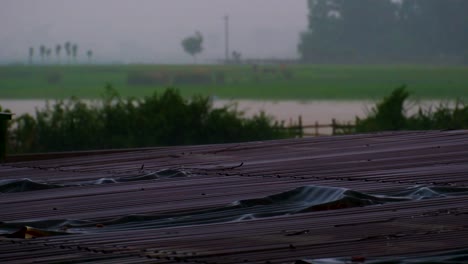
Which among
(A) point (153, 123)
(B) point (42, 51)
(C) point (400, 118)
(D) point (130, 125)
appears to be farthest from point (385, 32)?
(A) point (153, 123)

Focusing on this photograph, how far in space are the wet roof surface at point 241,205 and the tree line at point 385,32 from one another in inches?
1643

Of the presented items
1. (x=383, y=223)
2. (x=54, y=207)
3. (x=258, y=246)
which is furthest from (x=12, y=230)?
(x=383, y=223)

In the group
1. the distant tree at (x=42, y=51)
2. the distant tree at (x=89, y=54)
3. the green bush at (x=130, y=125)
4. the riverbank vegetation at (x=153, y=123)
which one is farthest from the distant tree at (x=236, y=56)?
the green bush at (x=130, y=125)

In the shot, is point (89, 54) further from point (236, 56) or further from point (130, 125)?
point (130, 125)

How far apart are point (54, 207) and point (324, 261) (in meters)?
2.05

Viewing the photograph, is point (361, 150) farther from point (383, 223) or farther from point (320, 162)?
point (383, 223)

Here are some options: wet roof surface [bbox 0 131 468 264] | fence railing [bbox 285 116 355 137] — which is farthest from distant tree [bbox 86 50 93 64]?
wet roof surface [bbox 0 131 468 264]

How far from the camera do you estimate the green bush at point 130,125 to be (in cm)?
1786

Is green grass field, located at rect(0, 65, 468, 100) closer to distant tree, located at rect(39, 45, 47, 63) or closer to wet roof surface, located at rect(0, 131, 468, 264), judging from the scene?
distant tree, located at rect(39, 45, 47, 63)

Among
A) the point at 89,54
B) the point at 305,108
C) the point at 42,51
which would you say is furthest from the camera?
the point at 89,54

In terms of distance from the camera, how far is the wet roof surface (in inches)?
145

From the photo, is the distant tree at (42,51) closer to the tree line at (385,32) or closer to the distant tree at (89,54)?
the distant tree at (89,54)

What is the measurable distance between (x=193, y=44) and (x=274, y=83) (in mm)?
13996

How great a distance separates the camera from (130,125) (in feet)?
59.8
